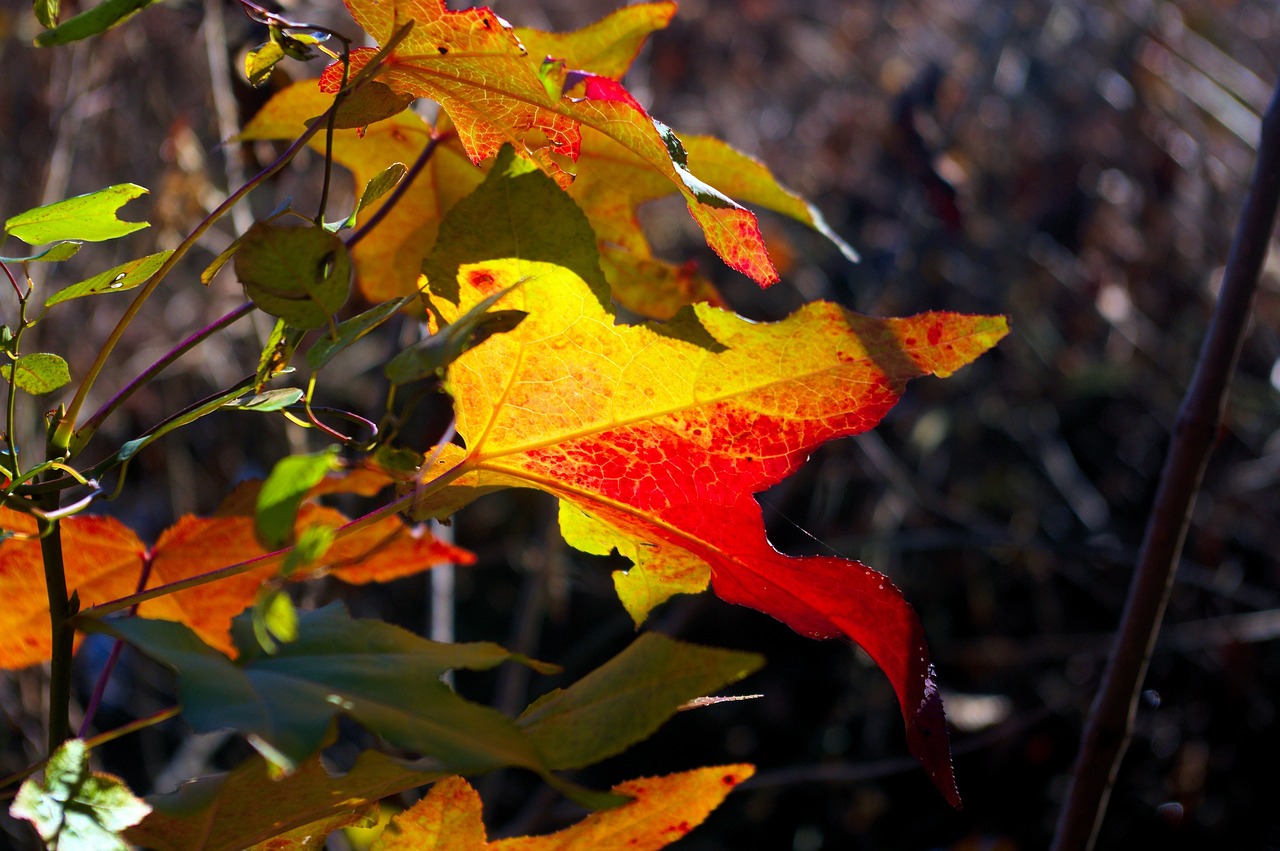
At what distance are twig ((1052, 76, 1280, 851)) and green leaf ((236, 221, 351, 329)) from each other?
19.8 inches

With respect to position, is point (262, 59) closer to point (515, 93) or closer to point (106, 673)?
point (515, 93)

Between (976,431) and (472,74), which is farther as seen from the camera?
(976,431)

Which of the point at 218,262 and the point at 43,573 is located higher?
the point at 218,262

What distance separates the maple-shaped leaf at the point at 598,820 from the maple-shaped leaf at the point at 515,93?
0.73 feet

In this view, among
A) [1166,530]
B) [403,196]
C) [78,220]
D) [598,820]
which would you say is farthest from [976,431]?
[78,220]

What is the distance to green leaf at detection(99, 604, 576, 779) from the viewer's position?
0.27 metres

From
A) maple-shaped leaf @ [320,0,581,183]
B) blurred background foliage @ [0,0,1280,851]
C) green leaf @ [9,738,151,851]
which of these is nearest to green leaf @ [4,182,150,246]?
maple-shaped leaf @ [320,0,581,183]

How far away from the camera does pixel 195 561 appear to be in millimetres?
546

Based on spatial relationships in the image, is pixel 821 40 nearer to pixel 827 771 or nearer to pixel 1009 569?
pixel 1009 569

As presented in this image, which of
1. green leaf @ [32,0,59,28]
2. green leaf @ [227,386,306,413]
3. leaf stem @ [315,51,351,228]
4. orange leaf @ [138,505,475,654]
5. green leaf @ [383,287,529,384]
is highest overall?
green leaf @ [32,0,59,28]

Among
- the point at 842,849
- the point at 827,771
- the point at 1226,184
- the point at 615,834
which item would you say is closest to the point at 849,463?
the point at 842,849

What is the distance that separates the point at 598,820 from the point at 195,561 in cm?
28

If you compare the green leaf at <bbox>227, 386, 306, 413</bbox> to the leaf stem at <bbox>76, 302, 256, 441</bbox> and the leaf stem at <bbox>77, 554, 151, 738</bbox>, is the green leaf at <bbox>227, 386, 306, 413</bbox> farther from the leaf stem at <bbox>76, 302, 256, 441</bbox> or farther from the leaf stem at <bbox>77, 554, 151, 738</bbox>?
the leaf stem at <bbox>77, 554, 151, 738</bbox>

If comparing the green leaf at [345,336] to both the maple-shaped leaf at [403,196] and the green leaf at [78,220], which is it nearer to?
the green leaf at [78,220]
